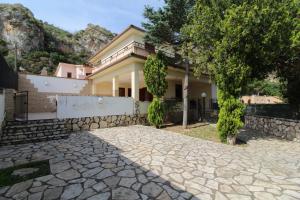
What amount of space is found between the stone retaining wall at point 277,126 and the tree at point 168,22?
507 cm

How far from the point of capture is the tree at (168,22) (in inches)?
433

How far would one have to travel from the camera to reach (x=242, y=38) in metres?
7.99

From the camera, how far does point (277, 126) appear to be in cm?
1018

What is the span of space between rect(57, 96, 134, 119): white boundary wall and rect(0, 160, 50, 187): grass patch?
464 cm

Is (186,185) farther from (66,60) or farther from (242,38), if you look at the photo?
(66,60)

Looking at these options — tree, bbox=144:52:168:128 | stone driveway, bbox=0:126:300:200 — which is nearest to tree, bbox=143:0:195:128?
tree, bbox=144:52:168:128

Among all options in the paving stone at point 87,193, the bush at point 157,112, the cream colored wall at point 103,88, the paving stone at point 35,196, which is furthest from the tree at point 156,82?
the cream colored wall at point 103,88

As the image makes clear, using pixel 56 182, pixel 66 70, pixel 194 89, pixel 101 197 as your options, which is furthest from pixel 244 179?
pixel 66 70

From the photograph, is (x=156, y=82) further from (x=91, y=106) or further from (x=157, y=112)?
(x=91, y=106)

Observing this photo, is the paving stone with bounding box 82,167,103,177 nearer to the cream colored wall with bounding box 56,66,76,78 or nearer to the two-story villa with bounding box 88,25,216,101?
the two-story villa with bounding box 88,25,216,101

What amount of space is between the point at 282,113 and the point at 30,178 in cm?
1861

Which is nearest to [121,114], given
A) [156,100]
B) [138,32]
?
[156,100]

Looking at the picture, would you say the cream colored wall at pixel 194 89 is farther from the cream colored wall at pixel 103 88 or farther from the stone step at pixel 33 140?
the stone step at pixel 33 140

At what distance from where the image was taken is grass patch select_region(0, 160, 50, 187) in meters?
4.06
